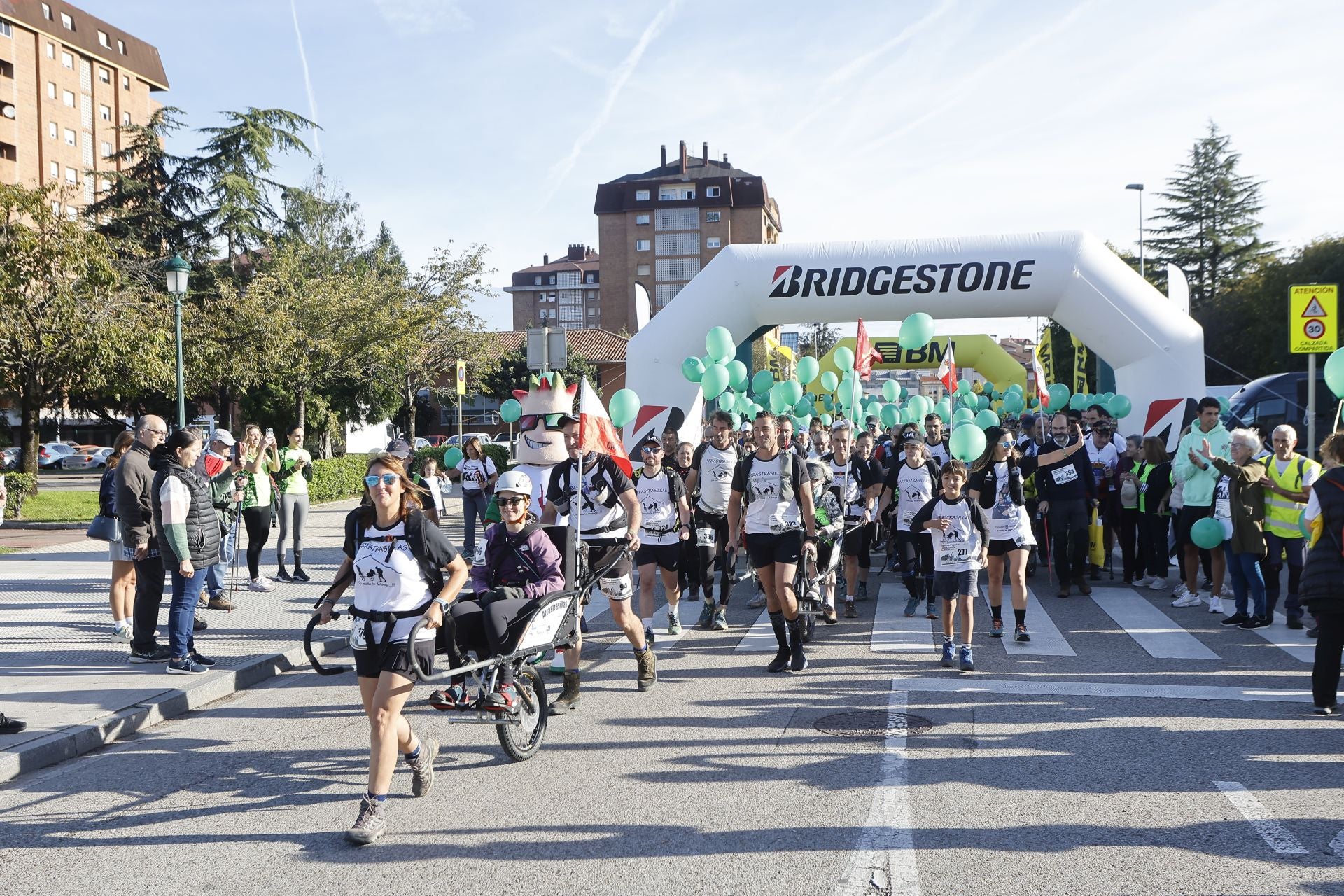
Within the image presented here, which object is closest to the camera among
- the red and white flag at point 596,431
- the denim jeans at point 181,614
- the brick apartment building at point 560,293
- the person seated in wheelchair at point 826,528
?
the red and white flag at point 596,431

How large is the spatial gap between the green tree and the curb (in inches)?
510

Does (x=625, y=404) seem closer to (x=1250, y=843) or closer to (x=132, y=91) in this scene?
(x=1250, y=843)

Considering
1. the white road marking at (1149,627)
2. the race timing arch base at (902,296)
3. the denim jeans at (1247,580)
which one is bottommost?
the white road marking at (1149,627)

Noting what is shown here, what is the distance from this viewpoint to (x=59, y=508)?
2073 centimetres

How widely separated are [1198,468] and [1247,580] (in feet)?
4.75

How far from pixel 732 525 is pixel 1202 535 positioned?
469 centimetres

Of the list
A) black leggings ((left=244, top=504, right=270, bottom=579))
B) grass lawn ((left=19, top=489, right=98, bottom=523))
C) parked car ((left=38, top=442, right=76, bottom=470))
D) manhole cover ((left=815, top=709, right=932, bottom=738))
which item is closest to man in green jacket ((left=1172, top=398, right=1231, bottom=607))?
manhole cover ((left=815, top=709, right=932, bottom=738))

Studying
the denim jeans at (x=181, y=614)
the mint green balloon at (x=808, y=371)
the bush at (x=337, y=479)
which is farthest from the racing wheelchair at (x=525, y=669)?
the bush at (x=337, y=479)

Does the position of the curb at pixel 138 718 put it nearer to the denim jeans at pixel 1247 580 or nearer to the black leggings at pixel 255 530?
the black leggings at pixel 255 530

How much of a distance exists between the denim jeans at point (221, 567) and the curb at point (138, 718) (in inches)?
45.8

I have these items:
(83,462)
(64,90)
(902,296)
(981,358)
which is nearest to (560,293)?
(64,90)

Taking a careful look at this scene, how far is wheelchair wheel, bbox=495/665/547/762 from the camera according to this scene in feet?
17.2

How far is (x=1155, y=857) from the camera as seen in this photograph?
395cm

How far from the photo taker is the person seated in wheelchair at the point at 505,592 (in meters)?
5.14
